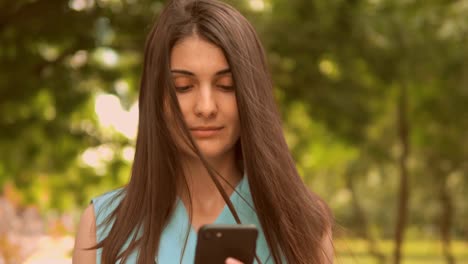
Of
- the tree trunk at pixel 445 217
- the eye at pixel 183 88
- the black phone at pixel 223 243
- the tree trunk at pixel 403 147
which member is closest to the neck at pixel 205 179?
the eye at pixel 183 88

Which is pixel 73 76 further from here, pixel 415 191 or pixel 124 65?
pixel 415 191

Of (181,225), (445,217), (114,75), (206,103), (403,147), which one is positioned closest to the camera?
(206,103)

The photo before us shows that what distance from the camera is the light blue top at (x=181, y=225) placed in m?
2.45

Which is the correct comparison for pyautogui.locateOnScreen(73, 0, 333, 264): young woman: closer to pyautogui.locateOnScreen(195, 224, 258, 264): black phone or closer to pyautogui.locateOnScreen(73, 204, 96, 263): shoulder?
pyautogui.locateOnScreen(73, 204, 96, 263): shoulder

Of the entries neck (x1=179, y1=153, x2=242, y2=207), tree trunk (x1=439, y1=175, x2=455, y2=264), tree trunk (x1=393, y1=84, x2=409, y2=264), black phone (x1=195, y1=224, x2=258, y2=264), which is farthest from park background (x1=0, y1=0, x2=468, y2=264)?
tree trunk (x1=439, y1=175, x2=455, y2=264)

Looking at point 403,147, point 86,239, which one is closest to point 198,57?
point 86,239

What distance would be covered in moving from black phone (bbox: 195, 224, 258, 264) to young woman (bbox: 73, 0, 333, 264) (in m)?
0.36

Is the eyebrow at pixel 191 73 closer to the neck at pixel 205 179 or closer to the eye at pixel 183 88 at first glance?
the eye at pixel 183 88

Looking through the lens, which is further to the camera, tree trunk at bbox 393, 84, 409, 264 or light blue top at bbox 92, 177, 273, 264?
tree trunk at bbox 393, 84, 409, 264

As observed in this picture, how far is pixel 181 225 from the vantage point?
2.50m

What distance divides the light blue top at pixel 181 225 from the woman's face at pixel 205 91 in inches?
8.4

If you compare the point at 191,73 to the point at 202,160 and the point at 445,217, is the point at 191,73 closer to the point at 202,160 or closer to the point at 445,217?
the point at 202,160

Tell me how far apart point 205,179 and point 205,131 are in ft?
0.76

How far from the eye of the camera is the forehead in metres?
2.37
